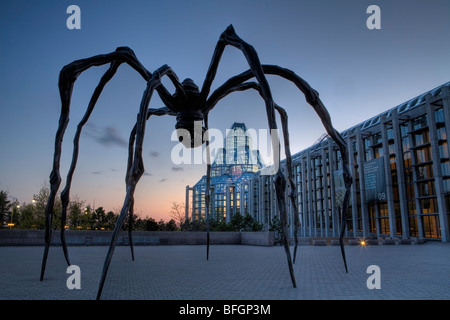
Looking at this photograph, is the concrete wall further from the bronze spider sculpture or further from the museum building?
the bronze spider sculpture

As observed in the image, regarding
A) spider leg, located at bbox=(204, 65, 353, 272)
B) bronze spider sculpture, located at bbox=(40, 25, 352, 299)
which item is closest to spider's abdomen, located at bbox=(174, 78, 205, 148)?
bronze spider sculpture, located at bbox=(40, 25, 352, 299)

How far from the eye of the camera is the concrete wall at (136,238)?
2267cm

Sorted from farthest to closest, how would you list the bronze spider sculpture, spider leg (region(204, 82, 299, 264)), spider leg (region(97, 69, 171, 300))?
spider leg (region(204, 82, 299, 264)) → the bronze spider sculpture → spider leg (region(97, 69, 171, 300))

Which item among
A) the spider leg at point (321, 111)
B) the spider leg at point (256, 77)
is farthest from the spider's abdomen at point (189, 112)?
the spider leg at point (321, 111)

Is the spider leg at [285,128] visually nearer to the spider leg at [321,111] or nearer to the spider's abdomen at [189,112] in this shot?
the spider's abdomen at [189,112]

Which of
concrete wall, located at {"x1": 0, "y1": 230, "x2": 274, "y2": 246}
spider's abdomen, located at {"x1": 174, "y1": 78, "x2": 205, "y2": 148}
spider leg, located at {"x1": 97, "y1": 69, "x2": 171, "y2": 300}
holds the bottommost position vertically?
concrete wall, located at {"x1": 0, "y1": 230, "x2": 274, "y2": 246}

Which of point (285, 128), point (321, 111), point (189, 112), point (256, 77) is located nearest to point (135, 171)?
point (256, 77)

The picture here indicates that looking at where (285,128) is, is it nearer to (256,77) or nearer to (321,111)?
(321,111)

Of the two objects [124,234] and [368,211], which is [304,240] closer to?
[124,234]

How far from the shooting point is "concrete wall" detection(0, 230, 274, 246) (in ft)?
74.4

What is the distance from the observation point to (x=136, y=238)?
25.0 meters

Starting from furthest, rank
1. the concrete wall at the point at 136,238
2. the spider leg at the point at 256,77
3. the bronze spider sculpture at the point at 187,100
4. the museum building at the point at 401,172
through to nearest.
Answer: the museum building at the point at 401,172 → the concrete wall at the point at 136,238 → the bronze spider sculpture at the point at 187,100 → the spider leg at the point at 256,77

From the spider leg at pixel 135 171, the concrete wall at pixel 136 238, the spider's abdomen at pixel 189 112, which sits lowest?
the concrete wall at pixel 136 238
